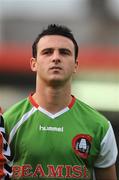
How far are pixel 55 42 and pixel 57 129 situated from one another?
41cm

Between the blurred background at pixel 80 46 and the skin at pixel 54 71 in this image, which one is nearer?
the skin at pixel 54 71

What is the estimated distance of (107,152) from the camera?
9.01 ft

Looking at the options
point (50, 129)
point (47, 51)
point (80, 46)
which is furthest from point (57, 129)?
point (80, 46)

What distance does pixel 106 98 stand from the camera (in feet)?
24.0

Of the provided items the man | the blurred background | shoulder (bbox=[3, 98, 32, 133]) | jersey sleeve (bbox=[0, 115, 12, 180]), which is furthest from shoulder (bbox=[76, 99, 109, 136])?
the blurred background

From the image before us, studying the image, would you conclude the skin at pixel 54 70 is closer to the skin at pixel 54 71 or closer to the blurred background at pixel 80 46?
the skin at pixel 54 71

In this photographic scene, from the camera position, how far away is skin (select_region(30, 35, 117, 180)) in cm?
265

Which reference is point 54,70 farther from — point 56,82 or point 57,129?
point 57,129

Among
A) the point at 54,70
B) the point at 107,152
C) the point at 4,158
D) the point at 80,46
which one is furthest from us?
the point at 80,46

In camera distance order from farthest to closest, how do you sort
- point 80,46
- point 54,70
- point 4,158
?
point 80,46
point 54,70
point 4,158

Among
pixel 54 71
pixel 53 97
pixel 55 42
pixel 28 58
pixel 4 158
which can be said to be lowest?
pixel 4 158

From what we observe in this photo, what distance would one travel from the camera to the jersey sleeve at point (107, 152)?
2.73m

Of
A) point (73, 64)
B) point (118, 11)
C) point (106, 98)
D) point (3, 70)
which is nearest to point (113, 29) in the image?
point (118, 11)

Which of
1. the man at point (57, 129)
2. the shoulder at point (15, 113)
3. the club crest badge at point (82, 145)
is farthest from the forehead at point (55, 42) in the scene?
the club crest badge at point (82, 145)
